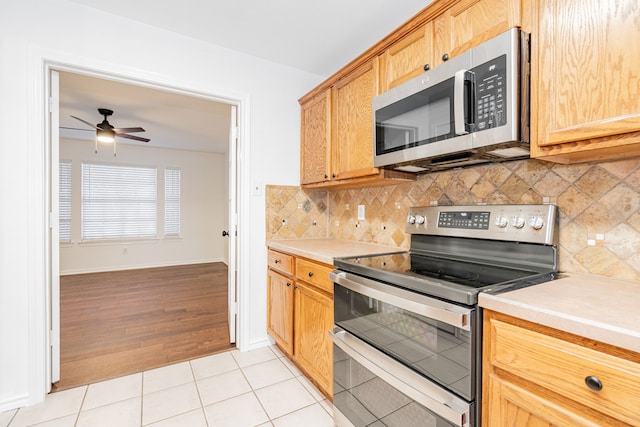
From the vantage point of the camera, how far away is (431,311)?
42.6 inches

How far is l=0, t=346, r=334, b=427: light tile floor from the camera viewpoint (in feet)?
5.42

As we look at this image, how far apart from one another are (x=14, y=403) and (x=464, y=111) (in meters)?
2.85

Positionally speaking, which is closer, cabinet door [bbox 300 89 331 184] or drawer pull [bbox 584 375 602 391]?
drawer pull [bbox 584 375 602 391]

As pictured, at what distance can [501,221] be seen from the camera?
1455 mm

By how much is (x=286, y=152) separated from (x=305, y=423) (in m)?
2.01

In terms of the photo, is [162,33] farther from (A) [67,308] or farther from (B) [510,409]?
(A) [67,308]

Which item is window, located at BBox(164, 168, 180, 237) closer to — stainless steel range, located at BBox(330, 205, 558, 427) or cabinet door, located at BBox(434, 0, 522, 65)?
stainless steel range, located at BBox(330, 205, 558, 427)

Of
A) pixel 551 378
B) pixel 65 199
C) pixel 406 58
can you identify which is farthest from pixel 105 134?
pixel 551 378

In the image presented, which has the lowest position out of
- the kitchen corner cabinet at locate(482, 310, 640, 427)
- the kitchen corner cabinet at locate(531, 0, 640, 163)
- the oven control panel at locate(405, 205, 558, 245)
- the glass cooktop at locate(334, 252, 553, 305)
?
the kitchen corner cabinet at locate(482, 310, 640, 427)

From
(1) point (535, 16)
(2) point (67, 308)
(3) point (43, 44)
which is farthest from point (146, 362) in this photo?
(1) point (535, 16)

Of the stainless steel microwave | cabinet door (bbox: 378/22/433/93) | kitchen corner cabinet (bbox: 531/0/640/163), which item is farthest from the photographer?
cabinet door (bbox: 378/22/433/93)

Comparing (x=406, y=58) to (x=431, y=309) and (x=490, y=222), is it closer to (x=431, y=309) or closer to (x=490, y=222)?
(x=490, y=222)

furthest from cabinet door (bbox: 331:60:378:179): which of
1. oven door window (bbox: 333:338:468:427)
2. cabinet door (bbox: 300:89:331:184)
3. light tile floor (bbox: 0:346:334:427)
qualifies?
light tile floor (bbox: 0:346:334:427)

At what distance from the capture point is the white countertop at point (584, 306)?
0.70 metres
